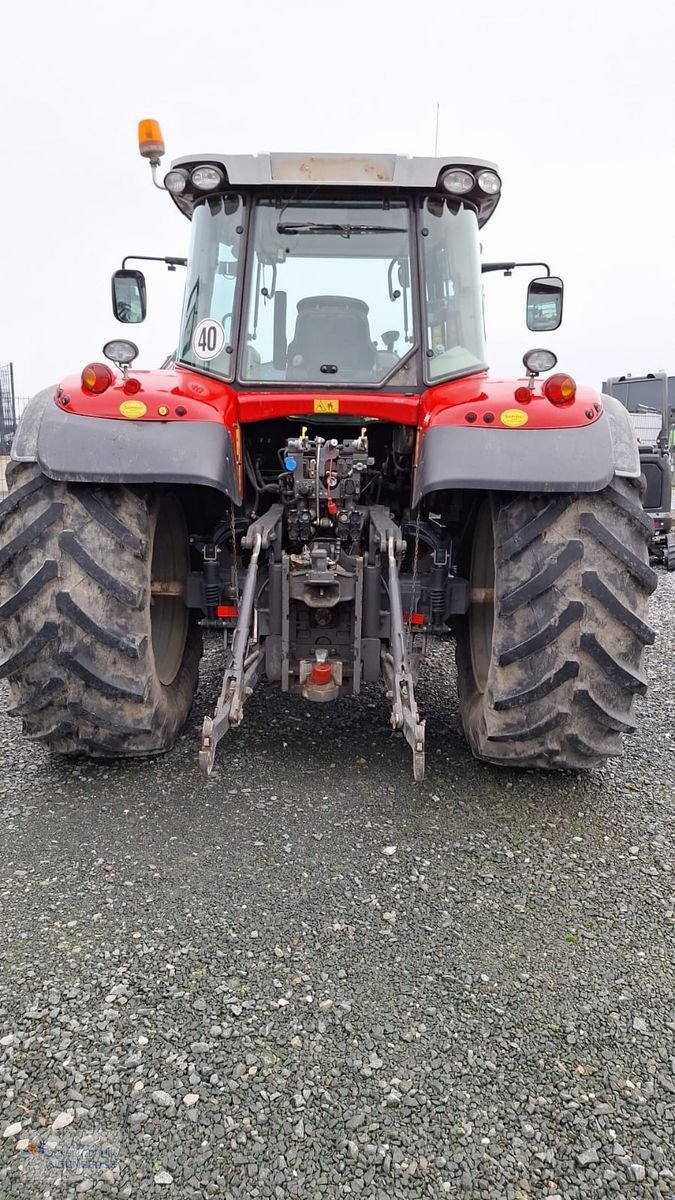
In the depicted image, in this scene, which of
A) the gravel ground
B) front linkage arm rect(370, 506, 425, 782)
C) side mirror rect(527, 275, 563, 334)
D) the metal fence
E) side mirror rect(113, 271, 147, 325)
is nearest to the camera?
the gravel ground

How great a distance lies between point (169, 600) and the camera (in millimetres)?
4121

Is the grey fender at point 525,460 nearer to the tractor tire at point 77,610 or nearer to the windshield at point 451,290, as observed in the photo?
the windshield at point 451,290

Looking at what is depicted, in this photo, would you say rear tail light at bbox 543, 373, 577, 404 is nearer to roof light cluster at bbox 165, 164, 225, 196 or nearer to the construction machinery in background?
the construction machinery in background

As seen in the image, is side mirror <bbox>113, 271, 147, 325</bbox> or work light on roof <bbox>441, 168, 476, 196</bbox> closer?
work light on roof <bbox>441, 168, 476, 196</bbox>

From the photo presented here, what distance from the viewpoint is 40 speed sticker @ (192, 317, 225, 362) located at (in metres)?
3.76

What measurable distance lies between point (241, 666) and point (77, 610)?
0.65m

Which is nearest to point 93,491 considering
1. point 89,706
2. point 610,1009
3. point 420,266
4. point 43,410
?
point 43,410

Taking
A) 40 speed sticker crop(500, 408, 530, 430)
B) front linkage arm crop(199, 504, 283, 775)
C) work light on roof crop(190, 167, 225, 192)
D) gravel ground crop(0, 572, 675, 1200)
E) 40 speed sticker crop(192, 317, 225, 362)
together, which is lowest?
gravel ground crop(0, 572, 675, 1200)

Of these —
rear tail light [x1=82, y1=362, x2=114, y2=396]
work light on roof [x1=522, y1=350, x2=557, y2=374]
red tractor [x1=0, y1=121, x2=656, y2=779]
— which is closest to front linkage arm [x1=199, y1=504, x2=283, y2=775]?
red tractor [x1=0, y1=121, x2=656, y2=779]

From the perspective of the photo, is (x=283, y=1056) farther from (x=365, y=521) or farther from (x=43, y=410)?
(x=43, y=410)

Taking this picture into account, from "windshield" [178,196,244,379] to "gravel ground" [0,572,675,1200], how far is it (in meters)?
1.77

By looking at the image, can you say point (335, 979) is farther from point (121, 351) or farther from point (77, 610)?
point (121, 351)

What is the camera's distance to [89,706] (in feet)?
10.6

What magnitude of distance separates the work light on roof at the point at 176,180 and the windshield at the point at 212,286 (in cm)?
15
